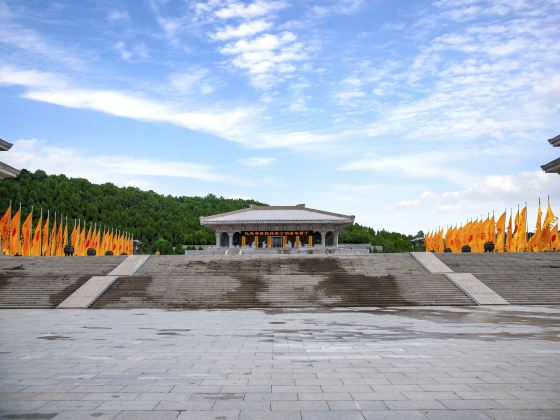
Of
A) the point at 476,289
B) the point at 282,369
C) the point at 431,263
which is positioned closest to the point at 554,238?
the point at 431,263

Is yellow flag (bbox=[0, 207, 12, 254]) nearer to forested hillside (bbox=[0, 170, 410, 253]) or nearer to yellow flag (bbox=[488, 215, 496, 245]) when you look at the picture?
forested hillside (bbox=[0, 170, 410, 253])

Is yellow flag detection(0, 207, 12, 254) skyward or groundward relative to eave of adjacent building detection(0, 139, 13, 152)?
groundward

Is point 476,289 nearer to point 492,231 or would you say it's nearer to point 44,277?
point 492,231

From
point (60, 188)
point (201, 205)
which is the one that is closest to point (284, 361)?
point (60, 188)

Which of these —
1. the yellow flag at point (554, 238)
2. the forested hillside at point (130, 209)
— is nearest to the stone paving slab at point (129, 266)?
the forested hillside at point (130, 209)

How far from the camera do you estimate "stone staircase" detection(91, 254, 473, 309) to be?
19.2 m

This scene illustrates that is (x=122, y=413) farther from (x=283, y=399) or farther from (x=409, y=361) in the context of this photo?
(x=409, y=361)

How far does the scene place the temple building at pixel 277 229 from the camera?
4191cm

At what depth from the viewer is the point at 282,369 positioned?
7.58m

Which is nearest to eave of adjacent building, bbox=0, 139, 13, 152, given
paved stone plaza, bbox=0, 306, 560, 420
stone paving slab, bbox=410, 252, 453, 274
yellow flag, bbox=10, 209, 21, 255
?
paved stone plaza, bbox=0, 306, 560, 420

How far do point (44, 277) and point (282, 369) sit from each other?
18.1 metres

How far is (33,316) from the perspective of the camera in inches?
610

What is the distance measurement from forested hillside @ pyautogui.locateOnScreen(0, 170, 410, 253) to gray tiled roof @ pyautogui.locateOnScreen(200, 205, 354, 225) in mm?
10748

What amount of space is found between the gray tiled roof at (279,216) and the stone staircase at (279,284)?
A: 15489 millimetres
